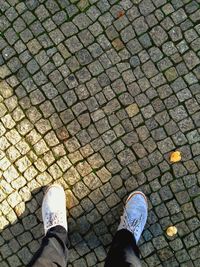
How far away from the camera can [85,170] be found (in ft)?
19.1

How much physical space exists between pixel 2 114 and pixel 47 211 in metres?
1.30

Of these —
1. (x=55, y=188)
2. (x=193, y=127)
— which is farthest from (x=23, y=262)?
Answer: (x=193, y=127)

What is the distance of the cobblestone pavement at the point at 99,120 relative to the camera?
5.73m

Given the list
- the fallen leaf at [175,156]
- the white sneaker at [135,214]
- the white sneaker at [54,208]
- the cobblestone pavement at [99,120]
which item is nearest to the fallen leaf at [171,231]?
the cobblestone pavement at [99,120]

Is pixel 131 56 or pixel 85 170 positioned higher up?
pixel 131 56

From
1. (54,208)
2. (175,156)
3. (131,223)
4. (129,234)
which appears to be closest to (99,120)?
(175,156)

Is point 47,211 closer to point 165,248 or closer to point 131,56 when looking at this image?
point 165,248

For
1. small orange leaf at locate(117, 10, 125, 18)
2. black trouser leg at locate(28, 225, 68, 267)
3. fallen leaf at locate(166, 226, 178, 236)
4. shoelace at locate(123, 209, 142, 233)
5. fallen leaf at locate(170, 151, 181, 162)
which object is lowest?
fallen leaf at locate(166, 226, 178, 236)

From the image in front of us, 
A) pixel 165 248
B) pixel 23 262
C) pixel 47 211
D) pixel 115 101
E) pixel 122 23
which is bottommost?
pixel 165 248

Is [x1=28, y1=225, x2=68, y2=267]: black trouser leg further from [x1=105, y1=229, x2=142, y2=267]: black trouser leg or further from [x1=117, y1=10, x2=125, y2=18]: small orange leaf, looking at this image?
[x1=117, y1=10, x2=125, y2=18]: small orange leaf

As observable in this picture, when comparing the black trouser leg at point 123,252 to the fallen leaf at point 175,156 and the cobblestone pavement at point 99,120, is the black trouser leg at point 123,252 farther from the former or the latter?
the fallen leaf at point 175,156

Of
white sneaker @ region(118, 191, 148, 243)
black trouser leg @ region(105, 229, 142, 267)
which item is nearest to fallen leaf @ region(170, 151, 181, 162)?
white sneaker @ region(118, 191, 148, 243)

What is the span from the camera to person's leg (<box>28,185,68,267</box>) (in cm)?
511

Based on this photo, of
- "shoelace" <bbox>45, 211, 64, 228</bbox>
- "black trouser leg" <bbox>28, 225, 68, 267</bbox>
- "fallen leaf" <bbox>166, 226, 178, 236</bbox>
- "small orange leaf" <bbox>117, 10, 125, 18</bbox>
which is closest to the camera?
"black trouser leg" <bbox>28, 225, 68, 267</bbox>
